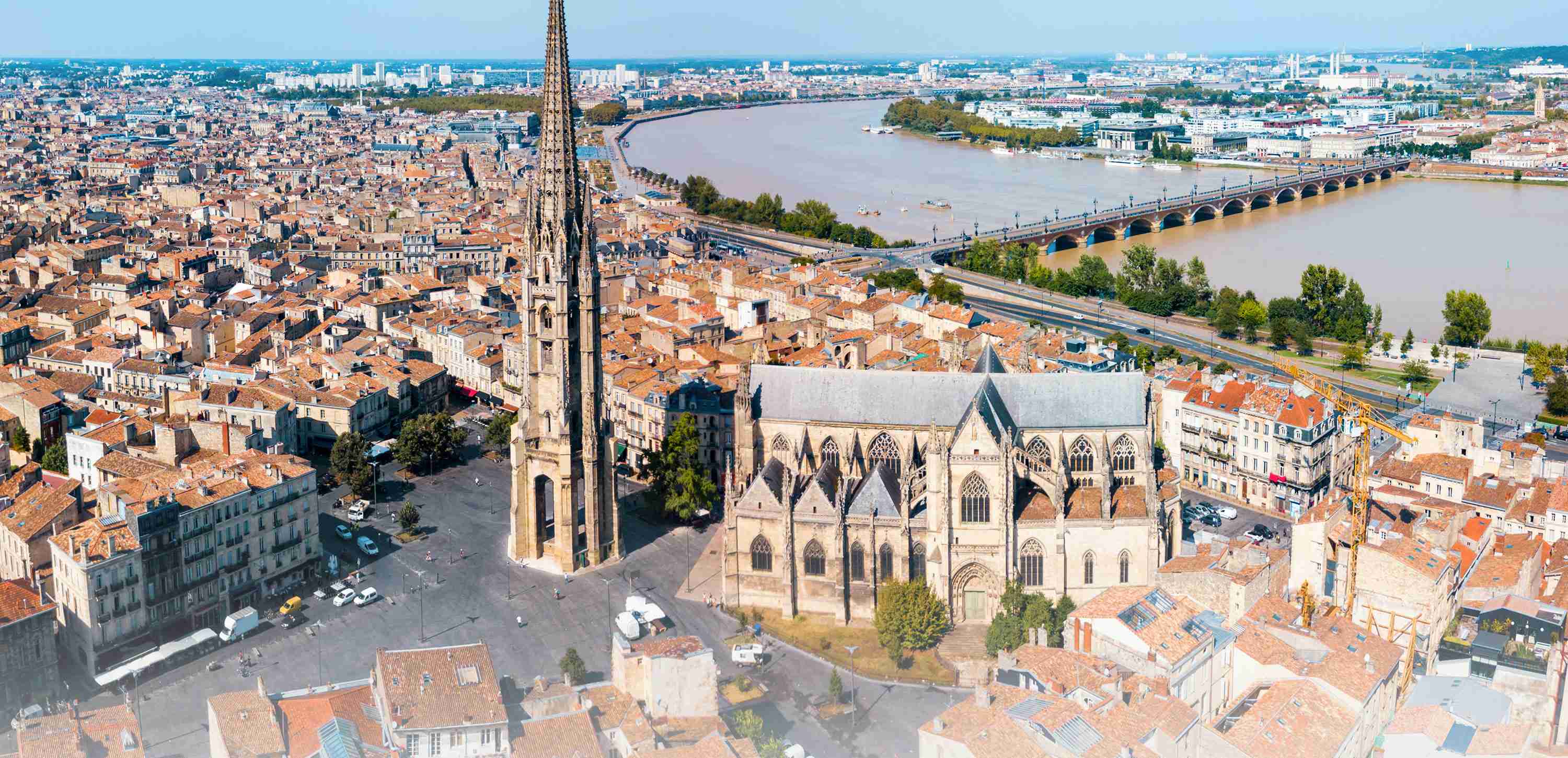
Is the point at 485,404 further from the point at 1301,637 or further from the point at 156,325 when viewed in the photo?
the point at 1301,637

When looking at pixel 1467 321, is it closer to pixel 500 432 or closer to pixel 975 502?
pixel 975 502

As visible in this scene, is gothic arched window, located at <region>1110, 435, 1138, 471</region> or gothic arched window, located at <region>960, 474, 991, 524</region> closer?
gothic arched window, located at <region>960, 474, 991, 524</region>

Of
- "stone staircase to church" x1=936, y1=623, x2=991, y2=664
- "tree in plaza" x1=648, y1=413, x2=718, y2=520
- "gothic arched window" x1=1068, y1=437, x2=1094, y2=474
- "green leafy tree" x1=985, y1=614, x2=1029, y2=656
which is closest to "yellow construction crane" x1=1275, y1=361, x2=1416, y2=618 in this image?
"gothic arched window" x1=1068, y1=437, x2=1094, y2=474

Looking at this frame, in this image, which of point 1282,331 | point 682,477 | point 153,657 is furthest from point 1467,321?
point 153,657

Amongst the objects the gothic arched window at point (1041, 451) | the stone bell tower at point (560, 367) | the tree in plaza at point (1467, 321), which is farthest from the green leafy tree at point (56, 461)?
the tree in plaza at point (1467, 321)

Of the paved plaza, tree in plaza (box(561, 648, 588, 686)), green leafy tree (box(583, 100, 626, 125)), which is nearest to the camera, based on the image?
the paved plaza

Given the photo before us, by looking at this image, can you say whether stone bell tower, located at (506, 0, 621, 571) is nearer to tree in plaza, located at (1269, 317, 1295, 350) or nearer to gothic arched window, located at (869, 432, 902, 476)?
gothic arched window, located at (869, 432, 902, 476)

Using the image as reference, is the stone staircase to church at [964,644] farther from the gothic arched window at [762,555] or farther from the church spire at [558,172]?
the church spire at [558,172]
